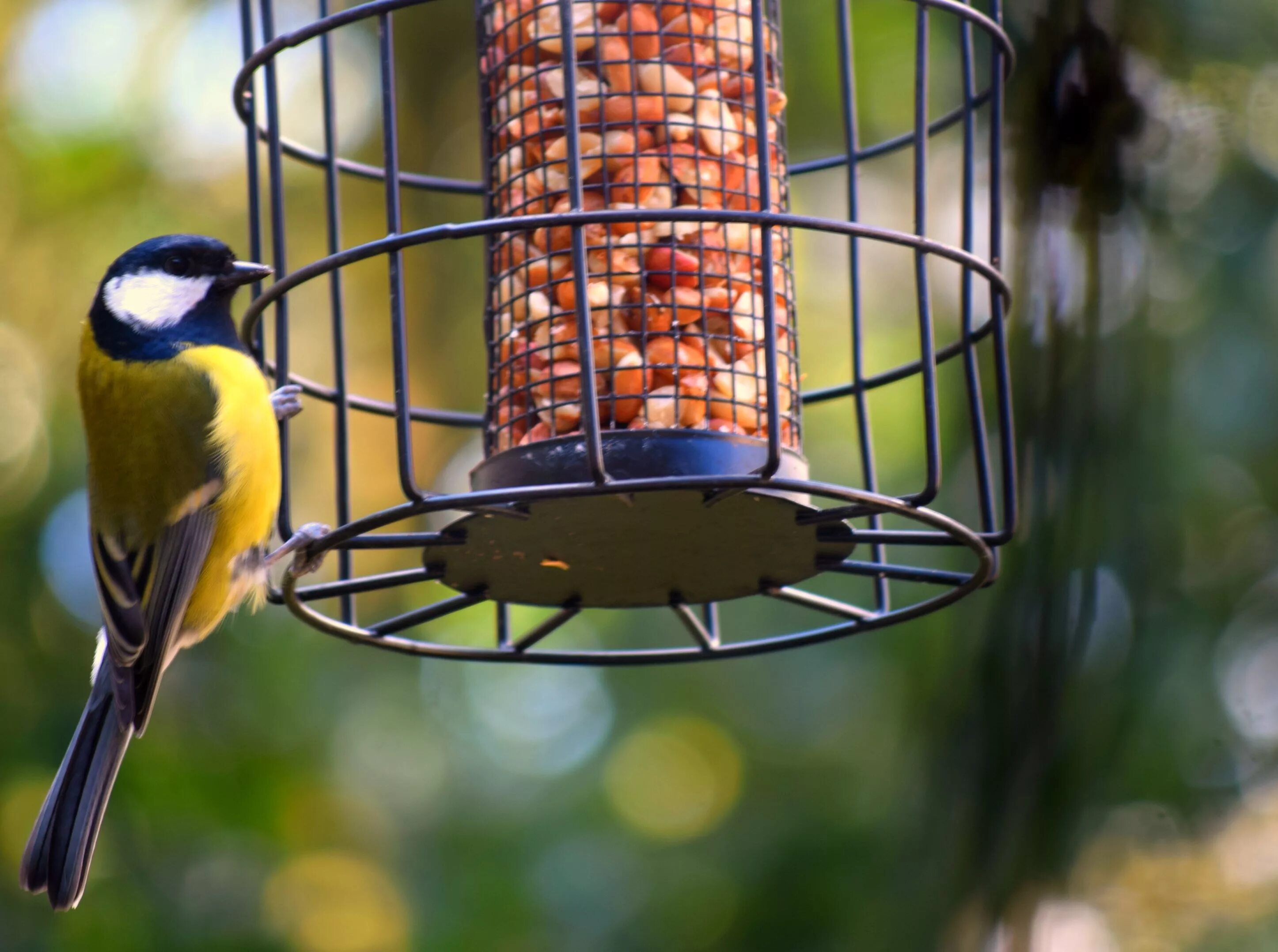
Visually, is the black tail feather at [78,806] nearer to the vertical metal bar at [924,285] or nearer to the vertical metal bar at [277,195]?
the vertical metal bar at [277,195]

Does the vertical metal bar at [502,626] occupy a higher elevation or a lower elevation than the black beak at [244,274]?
lower

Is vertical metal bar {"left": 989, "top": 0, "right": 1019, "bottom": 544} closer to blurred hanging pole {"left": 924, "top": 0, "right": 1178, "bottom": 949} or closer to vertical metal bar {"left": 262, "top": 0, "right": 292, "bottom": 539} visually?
blurred hanging pole {"left": 924, "top": 0, "right": 1178, "bottom": 949}

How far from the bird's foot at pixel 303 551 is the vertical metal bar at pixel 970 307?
1.19 metres

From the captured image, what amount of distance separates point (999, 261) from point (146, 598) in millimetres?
2135

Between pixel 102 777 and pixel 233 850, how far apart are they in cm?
160

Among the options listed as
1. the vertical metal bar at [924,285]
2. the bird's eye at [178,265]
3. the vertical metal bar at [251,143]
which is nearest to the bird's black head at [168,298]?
the bird's eye at [178,265]

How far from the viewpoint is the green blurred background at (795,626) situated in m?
2.80

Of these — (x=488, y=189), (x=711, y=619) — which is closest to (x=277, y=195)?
(x=488, y=189)

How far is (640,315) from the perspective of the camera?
2785 mm

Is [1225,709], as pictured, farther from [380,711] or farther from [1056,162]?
[380,711]

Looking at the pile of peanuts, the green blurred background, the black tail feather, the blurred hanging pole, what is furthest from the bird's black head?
the blurred hanging pole

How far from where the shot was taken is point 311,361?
650 centimetres

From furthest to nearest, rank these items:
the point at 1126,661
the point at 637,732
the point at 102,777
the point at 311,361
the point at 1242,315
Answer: the point at 311,361
the point at 637,732
the point at 102,777
the point at 1242,315
the point at 1126,661

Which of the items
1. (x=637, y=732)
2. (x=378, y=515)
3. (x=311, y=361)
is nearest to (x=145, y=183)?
(x=311, y=361)
